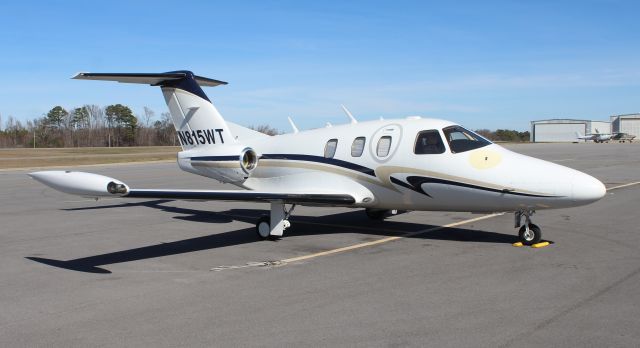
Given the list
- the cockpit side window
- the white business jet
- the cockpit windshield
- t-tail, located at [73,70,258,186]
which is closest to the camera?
the white business jet

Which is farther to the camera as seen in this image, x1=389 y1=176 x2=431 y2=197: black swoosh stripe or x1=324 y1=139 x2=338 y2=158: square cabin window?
x1=324 y1=139 x2=338 y2=158: square cabin window

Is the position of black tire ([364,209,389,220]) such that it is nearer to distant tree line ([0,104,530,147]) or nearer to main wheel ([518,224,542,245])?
main wheel ([518,224,542,245])

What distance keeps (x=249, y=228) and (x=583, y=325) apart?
8.66 metres

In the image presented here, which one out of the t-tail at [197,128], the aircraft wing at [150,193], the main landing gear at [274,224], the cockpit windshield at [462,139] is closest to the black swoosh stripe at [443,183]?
the cockpit windshield at [462,139]

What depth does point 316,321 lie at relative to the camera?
5.98 metres

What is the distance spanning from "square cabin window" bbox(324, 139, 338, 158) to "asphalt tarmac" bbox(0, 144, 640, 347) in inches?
68.3

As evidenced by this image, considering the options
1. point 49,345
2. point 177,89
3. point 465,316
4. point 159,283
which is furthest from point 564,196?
point 177,89

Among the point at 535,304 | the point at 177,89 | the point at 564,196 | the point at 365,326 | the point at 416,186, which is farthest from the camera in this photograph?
the point at 177,89

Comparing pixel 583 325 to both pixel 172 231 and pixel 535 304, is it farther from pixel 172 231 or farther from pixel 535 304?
pixel 172 231

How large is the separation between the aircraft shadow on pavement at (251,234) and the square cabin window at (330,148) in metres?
1.74

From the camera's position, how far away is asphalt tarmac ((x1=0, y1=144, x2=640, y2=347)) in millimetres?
5621

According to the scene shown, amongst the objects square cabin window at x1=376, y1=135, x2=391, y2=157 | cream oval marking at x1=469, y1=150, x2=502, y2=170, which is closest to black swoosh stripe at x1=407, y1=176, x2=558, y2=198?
cream oval marking at x1=469, y1=150, x2=502, y2=170

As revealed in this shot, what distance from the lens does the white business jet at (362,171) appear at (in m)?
9.33

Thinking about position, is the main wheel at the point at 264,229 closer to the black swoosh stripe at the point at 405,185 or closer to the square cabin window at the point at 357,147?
the square cabin window at the point at 357,147
